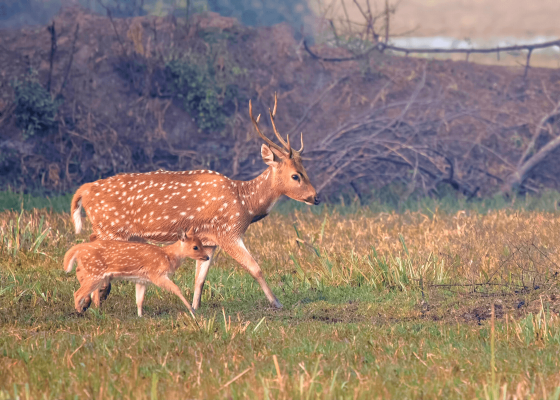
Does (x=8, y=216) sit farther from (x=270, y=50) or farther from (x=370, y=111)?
(x=270, y=50)

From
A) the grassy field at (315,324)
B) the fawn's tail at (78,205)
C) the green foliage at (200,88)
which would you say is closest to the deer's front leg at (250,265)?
the grassy field at (315,324)

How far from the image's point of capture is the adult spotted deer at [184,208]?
24.1 feet

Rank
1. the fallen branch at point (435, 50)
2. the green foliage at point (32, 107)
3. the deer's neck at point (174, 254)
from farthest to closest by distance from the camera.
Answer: the fallen branch at point (435, 50), the green foliage at point (32, 107), the deer's neck at point (174, 254)

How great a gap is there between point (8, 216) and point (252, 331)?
6980 mm

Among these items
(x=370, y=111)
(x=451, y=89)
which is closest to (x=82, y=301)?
(x=370, y=111)

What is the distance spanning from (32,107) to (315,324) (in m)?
11.9

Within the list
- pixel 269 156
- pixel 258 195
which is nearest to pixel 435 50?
pixel 269 156

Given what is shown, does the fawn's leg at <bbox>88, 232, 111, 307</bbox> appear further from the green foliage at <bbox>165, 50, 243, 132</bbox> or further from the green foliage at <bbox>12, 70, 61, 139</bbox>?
the green foliage at <bbox>165, 50, 243, 132</bbox>

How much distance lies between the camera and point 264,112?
1914 centimetres

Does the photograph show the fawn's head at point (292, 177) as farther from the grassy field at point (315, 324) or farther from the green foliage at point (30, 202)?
the green foliage at point (30, 202)

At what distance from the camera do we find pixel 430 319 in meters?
6.63

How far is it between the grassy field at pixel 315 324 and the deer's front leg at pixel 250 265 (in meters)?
0.15

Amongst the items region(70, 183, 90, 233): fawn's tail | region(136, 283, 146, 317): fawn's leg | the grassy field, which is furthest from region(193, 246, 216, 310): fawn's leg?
region(70, 183, 90, 233): fawn's tail

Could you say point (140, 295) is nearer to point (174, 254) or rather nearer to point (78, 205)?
point (174, 254)
